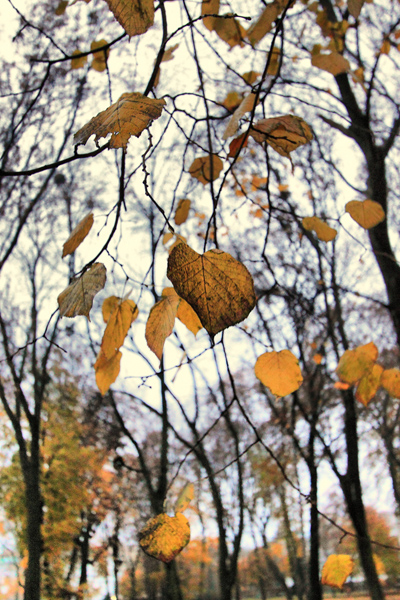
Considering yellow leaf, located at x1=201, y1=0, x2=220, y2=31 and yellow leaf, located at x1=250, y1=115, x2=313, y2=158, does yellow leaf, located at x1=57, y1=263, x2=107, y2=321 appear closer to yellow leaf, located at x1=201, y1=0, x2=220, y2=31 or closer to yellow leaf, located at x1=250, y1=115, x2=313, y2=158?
yellow leaf, located at x1=250, y1=115, x2=313, y2=158

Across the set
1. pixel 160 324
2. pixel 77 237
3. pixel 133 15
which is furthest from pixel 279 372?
pixel 133 15

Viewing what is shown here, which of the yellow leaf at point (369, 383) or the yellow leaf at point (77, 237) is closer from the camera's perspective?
the yellow leaf at point (77, 237)

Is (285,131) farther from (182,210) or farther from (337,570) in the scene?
(337,570)

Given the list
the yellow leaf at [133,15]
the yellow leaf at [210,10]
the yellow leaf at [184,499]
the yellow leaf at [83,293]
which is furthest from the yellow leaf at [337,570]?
the yellow leaf at [210,10]

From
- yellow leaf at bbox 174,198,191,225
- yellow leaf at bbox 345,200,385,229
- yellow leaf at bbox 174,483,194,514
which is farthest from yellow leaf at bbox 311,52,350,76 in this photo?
yellow leaf at bbox 174,483,194,514

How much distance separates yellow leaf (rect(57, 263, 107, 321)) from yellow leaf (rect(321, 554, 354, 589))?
20.4 inches

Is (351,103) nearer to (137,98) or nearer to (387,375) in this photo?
(387,375)

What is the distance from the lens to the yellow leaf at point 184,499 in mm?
496

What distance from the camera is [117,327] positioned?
44 centimetres

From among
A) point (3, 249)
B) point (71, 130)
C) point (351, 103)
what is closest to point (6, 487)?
point (3, 249)

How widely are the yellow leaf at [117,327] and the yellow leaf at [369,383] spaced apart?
1.36 ft

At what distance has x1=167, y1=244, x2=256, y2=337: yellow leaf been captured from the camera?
0.88ft

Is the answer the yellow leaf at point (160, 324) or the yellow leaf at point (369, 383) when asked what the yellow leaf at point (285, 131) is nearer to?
the yellow leaf at point (160, 324)

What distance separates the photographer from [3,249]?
3105 mm
